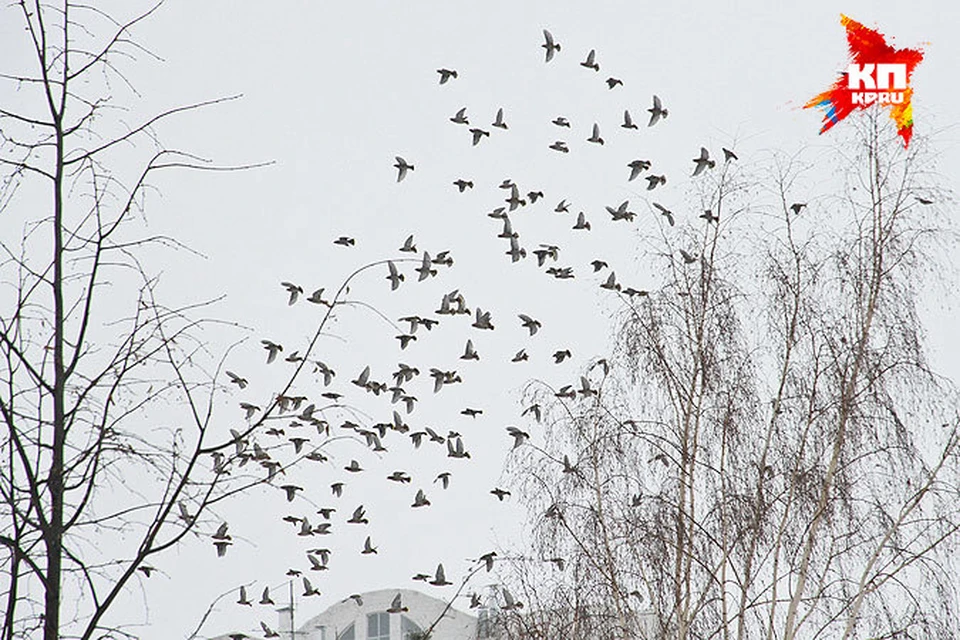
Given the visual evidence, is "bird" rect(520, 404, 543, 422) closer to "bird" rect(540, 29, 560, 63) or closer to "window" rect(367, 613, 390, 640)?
"bird" rect(540, 29, 560, 63)

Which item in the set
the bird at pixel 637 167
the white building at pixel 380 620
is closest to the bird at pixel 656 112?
the bird at pixel 637 167

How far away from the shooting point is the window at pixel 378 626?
3450cm

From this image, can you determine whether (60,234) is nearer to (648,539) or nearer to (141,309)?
(141,309)

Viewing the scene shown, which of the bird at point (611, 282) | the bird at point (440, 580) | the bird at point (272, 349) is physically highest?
the bird at point (611, 282)

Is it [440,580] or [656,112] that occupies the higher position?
[656,112]

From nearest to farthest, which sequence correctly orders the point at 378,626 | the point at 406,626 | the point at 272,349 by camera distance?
the point at 272,349
the point at 406,626
the point at 378,626

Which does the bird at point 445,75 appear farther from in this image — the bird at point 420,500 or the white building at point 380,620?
the white building at point 380,620

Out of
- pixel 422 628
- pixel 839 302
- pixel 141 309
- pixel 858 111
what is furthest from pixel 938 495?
pixel 422 628

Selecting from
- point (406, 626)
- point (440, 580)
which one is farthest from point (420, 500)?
point (406, 626)

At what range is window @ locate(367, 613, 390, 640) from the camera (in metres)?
34.5

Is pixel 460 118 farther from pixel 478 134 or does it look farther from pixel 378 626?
pixel 378 626

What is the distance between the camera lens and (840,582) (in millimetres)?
11984

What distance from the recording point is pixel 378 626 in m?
34.8

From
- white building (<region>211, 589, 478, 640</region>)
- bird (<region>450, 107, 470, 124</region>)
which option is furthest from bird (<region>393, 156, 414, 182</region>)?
white building (<region>211, 589, 478, 640</region>)
